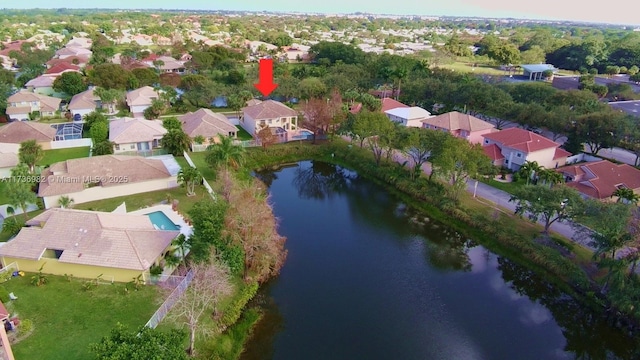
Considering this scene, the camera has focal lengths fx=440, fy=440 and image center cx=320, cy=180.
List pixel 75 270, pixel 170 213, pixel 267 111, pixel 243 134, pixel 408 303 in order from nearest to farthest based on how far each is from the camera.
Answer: pixel 75 270 < pixel 408 303 < pixel 170 213 < pixel 267 111 < pixel 243 134

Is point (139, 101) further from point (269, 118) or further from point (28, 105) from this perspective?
point (269, 118)

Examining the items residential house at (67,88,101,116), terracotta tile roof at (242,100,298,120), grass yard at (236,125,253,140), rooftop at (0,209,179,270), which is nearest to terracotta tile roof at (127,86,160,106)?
residential house at (67,88,101,116)

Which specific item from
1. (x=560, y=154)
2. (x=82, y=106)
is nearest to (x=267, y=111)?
(x=82, y=106)

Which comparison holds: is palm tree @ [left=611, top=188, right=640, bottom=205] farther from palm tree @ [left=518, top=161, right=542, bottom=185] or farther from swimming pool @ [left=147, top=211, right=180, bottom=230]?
swimming pool @ [left=147, top=211, right=180, bottom=230]

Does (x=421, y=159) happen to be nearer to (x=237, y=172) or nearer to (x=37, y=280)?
(x=237, y=172)

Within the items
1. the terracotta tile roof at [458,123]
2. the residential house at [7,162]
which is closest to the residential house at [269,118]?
the terracotta tile roof at [458,123]

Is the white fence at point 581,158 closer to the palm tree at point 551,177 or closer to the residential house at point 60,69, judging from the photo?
the palm tree at point 551,177
